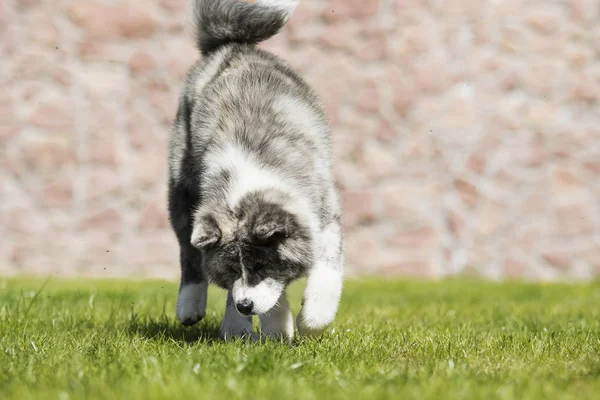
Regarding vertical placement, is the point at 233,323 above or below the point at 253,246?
below

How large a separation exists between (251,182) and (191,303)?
0.84 m

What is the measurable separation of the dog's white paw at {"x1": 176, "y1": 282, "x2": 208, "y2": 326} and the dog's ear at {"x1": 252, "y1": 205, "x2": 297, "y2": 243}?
0.79 meters

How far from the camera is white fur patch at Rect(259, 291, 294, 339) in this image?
350 cm

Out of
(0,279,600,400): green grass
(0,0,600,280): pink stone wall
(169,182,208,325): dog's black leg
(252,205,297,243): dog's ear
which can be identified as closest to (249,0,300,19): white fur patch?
(169,182,208,325): dog's black leg

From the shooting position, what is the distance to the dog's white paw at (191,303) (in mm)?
3645

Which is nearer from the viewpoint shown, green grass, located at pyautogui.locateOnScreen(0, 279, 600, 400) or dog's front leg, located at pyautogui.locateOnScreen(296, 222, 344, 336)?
green grass, located at pyautogui.locateOnScreen(0, 279, 600, 400)

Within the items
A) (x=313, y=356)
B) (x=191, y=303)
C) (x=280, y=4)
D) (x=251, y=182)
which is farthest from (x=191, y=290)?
(x=280, y=4)

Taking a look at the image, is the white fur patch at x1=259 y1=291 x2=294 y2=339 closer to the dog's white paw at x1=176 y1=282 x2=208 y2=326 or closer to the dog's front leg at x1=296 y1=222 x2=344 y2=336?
the dog's front leg at x1=296 y1=222 x2=344 y2=336

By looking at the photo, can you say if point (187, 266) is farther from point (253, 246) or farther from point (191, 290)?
point (253, 246)

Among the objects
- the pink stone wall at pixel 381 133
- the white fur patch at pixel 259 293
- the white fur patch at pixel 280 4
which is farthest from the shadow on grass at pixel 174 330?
the pink stone wall at pixel 381 133

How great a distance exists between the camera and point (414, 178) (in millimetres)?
7520

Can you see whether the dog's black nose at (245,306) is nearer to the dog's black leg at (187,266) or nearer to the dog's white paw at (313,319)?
the dog's white paw at (313,319)

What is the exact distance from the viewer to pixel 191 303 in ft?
12.1

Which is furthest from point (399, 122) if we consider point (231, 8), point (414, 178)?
point (231, 8)
